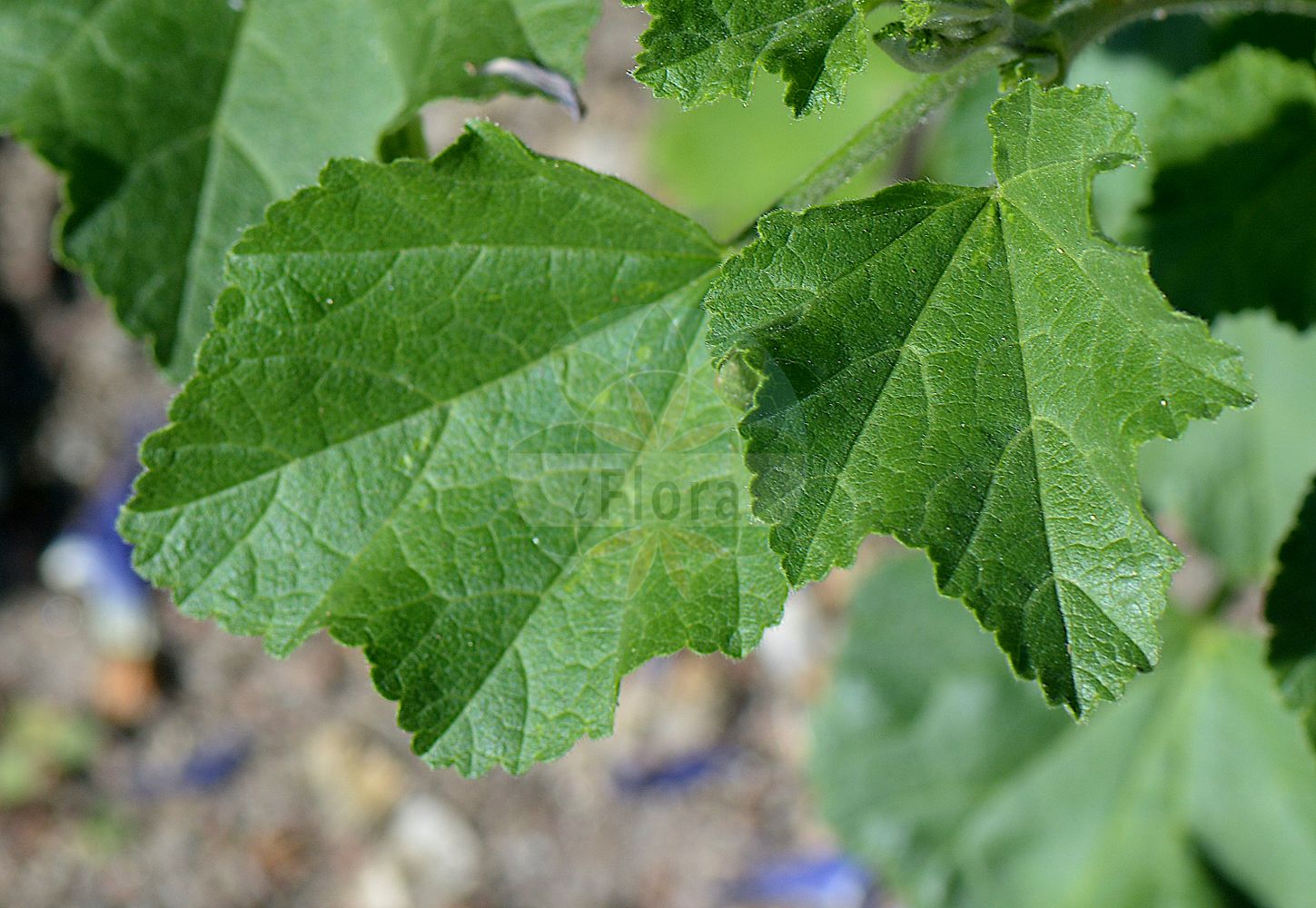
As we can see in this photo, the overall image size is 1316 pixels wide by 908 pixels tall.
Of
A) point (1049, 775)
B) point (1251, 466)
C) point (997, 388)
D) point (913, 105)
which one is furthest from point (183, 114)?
point (1049, 775)

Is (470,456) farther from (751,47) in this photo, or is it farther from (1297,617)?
(1297,617)

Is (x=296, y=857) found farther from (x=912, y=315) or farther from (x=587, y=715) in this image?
(x=912, y=315)

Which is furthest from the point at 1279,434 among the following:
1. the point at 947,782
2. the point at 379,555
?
the point at 379,555

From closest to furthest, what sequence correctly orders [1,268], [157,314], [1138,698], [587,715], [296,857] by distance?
[587,715] → [157,314] → [1138,698] → [296,857] → [1,268]

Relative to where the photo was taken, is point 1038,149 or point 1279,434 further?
point 1279,434

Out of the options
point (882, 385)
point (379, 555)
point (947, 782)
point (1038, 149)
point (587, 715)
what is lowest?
point (947, 782)

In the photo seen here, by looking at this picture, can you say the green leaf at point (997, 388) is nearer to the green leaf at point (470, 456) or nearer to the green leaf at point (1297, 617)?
the green leaf at point (470, 456)

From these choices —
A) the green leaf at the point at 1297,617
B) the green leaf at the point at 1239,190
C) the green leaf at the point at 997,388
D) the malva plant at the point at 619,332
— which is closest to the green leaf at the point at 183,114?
the malva plant at the point at 619,332
